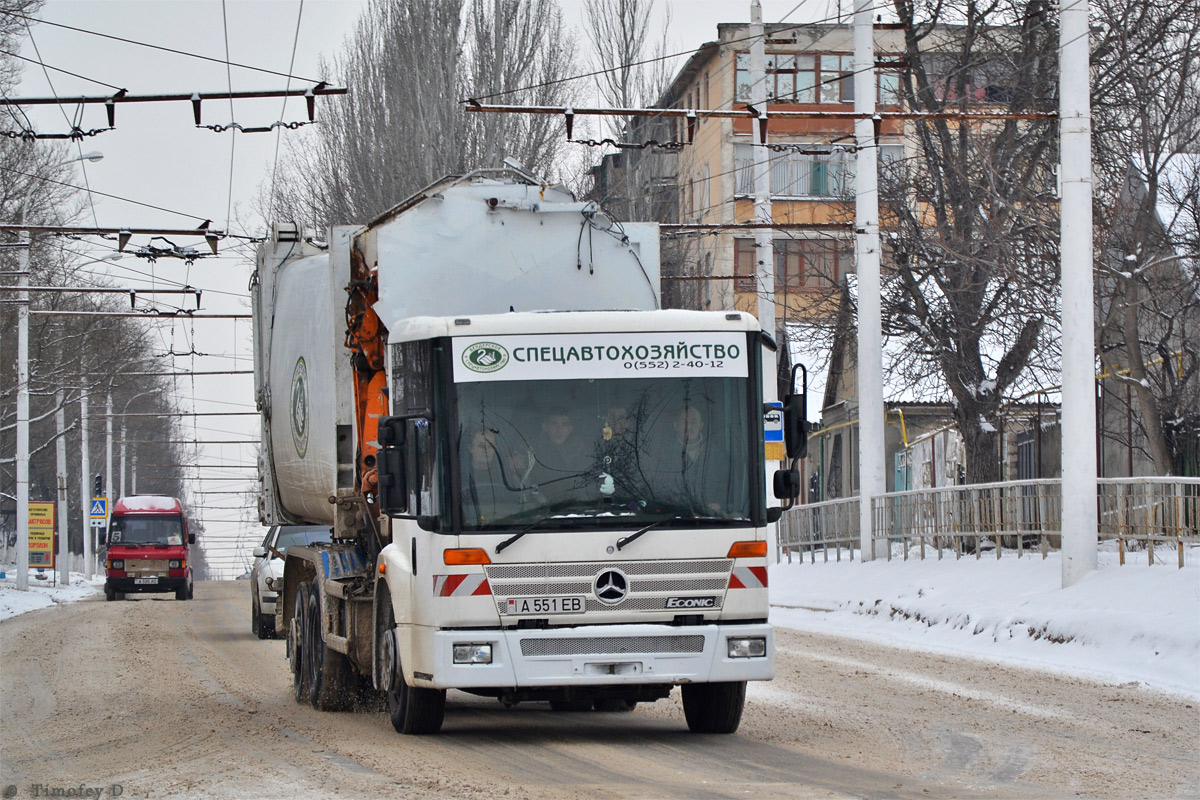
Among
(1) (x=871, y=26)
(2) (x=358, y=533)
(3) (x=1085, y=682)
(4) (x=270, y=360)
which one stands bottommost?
(3) (x=1085, y=682)

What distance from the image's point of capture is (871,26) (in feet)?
86.1

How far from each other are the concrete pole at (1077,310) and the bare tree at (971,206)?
7.98 metres

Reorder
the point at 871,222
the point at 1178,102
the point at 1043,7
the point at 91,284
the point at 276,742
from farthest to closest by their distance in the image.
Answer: the point at 91,284 < the point at 1043,7 < the point at 871,222 < the point at 1178,102 < the point at 276,742

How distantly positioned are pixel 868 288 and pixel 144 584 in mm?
25138

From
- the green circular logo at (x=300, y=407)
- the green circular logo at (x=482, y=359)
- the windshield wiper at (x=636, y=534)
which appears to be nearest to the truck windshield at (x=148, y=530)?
the green circular logo at (x=300, y=407)

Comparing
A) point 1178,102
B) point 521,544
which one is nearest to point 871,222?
point 1178,102

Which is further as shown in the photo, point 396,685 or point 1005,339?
point 1005,339

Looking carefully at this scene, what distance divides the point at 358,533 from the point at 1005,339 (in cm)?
2039

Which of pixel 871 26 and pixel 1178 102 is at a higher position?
pixel 871 26

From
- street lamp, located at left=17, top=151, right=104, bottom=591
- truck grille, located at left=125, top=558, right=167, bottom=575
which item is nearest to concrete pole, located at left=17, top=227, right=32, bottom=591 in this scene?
street lamp, located at left=17, top=151, right=104, bottom=591

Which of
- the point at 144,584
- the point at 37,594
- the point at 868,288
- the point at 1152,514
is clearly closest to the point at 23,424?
the point at 37,594

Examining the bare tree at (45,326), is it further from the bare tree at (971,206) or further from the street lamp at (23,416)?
the bare tree at (971,206)

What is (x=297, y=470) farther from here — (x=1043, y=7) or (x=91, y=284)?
(x=91, y=284)

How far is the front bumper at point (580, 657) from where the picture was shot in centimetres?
998
